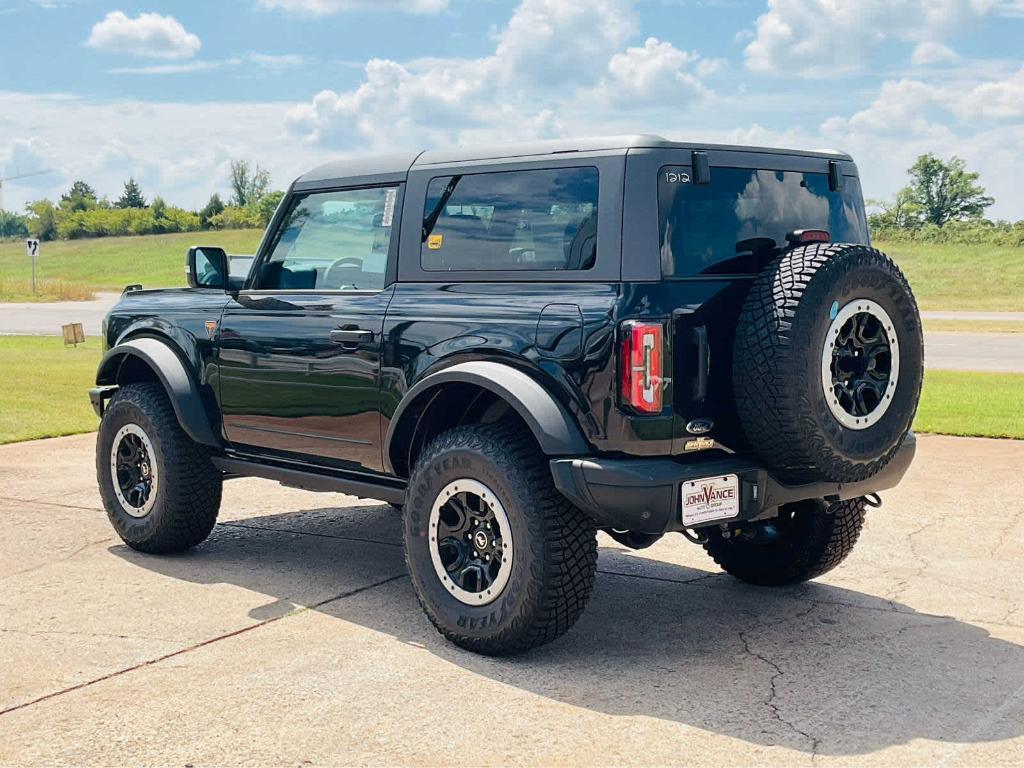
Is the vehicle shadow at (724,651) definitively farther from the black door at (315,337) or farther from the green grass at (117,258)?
the green grass at (117,258)

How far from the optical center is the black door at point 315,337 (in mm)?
5441

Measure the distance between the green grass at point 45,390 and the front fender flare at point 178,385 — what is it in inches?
186

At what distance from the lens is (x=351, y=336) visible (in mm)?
5387

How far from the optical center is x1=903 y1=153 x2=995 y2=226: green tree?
323 ft

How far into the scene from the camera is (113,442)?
666 cm

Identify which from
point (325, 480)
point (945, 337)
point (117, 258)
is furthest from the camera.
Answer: point (117, 258)

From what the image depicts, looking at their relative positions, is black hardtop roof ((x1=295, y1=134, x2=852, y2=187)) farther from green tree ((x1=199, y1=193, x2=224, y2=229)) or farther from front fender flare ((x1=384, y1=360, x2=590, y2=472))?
green tree ((x1=199, y1=193, x2=224, y2=229))

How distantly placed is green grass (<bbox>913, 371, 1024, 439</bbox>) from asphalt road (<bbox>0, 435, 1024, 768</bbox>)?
395cm

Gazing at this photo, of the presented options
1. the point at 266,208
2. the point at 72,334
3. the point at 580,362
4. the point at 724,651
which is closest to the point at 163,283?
the point at 72,334

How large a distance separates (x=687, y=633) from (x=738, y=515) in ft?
2.61

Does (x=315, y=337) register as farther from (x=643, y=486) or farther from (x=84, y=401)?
(x=84, y=401)

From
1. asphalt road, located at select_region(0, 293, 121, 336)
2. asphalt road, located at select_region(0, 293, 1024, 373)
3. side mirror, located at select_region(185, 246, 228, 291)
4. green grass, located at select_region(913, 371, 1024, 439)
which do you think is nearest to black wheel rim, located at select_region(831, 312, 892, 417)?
side mirror, located at select_region(185, 246, 228, 291)

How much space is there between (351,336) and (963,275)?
144ft

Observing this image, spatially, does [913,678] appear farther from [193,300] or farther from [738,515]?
[193,300]
